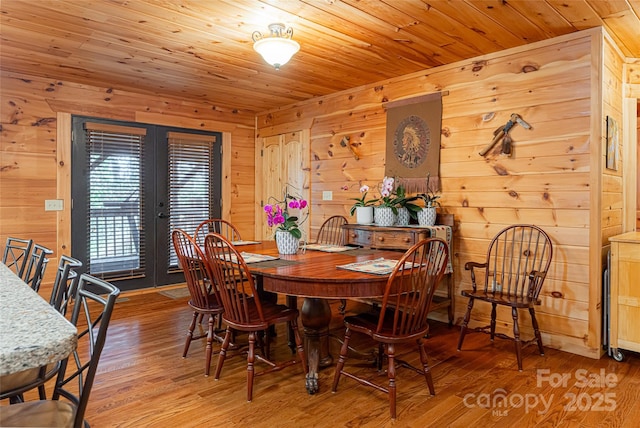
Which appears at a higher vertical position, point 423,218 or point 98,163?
point 98,163

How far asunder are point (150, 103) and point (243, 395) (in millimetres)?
3785

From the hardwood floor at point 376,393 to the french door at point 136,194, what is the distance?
70.8 inches

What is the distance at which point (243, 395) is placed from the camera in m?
2.40

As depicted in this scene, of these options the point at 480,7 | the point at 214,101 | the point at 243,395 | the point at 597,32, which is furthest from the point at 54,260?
the point at 597,32

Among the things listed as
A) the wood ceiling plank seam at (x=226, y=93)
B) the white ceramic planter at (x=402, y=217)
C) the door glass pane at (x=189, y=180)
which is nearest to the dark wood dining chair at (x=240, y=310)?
the white ceramic planter at (x=402, y=217)

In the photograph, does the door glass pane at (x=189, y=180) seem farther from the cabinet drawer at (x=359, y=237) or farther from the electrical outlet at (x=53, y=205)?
the cabinet drawer at (x=359, y=237)

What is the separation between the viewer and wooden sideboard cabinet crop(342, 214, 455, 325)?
136 inches

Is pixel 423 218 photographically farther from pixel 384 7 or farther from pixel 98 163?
pixel 98 163

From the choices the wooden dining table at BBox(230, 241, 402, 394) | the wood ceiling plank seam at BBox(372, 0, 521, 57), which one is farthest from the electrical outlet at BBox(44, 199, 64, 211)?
the wood ceiling plank seam at BBox(372, 0, 521, 57)

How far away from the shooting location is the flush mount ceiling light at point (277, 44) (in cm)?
285

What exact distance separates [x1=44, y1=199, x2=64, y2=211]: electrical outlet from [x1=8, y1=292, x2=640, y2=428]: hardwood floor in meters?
1.93

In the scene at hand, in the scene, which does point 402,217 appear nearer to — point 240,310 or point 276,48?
point 276,48

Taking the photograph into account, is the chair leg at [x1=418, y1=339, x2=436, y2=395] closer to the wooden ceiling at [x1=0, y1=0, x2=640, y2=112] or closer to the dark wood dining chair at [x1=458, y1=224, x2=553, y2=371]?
the dark wood dining chair at [x1=458, y1=224, x2=553, y2=371]

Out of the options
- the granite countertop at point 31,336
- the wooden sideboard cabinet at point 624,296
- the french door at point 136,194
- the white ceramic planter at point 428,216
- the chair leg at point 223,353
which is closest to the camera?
the granite countertop at point 31,336
